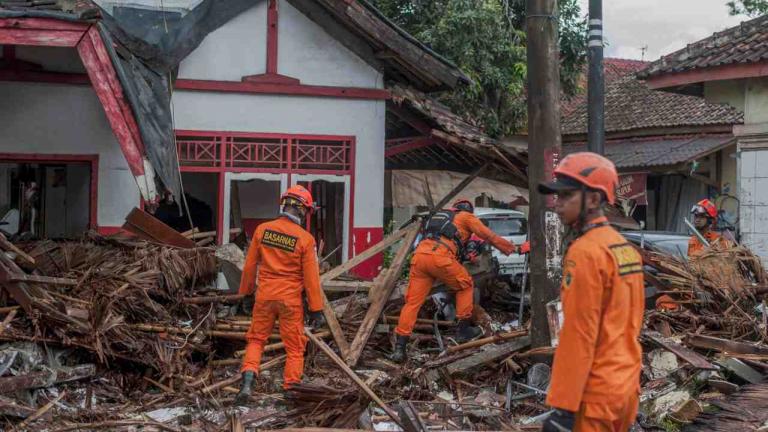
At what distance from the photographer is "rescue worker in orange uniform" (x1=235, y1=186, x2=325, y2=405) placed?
27.6 ft

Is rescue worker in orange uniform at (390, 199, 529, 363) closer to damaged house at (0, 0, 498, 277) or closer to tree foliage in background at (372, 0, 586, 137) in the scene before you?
damaged house at (0, 0, 498, 277)

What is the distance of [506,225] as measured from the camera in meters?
18.8

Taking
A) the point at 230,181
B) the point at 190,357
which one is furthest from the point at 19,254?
the point at 230,181

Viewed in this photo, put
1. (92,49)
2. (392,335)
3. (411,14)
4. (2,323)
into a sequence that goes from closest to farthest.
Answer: (2,323), (92,49), (392,335), (411,14)

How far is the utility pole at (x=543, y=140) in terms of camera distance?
26.0 ft

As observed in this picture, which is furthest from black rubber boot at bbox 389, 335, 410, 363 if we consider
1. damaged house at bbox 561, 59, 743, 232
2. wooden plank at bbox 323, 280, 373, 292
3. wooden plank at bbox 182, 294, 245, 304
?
damaged house at bbox 561, 59, 743, 232

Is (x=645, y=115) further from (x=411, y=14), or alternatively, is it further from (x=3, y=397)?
(x=3, y=397)

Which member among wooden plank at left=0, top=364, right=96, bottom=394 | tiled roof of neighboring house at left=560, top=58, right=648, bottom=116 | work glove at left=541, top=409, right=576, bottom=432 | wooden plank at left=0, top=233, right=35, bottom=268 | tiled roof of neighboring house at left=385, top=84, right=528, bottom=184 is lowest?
wooden plank at left=0, top=364, right=96, bottom=394

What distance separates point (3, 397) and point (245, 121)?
256 inches

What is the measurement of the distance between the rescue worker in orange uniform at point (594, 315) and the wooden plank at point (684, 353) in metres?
3.28

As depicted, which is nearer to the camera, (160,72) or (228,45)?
(160,72)

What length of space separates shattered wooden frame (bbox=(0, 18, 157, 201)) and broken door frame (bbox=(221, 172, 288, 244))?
3128 mm

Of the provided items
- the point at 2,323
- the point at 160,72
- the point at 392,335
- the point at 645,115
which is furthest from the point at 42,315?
the point at 645,115

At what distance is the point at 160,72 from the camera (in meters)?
11.7
